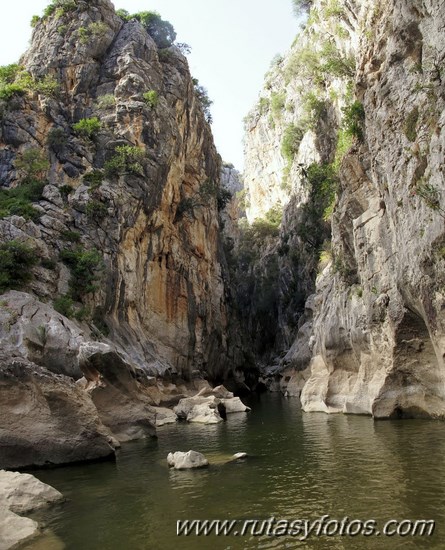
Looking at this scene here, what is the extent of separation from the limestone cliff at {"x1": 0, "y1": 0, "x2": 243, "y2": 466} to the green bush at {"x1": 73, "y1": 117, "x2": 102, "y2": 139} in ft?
0.41

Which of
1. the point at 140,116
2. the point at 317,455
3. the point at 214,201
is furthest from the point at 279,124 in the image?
the point at 317,455

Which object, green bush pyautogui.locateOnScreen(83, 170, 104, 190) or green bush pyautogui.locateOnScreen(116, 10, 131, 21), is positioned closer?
green bush pyautogui.locateOnScreen(83, 170, 104, 190)

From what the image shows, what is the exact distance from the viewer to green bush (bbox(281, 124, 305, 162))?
7300 cm

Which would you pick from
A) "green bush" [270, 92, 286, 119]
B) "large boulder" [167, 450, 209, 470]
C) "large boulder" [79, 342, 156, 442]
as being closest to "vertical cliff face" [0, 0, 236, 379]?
"large boulder" [79, 342, 156, 442]

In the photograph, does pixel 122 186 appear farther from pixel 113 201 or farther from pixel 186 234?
pixel 186 234

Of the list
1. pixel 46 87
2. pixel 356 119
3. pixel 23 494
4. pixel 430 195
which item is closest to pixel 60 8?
pixel 46 87

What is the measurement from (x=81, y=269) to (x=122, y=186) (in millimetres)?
11182

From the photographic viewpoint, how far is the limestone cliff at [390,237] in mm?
20500

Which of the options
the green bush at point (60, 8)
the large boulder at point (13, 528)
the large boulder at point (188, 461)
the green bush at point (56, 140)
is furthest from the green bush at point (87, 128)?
the large boulder at point (13, 528)

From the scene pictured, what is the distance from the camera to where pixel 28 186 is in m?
42.7

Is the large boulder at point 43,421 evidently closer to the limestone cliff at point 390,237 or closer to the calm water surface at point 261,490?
the calm water surface at point 261,490

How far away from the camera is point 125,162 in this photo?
4653 cm

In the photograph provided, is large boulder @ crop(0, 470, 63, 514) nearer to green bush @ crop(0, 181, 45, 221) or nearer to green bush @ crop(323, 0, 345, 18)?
green bush @ crop(0, 181, 45, 221)

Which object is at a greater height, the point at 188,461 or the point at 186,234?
the point at 186,234
